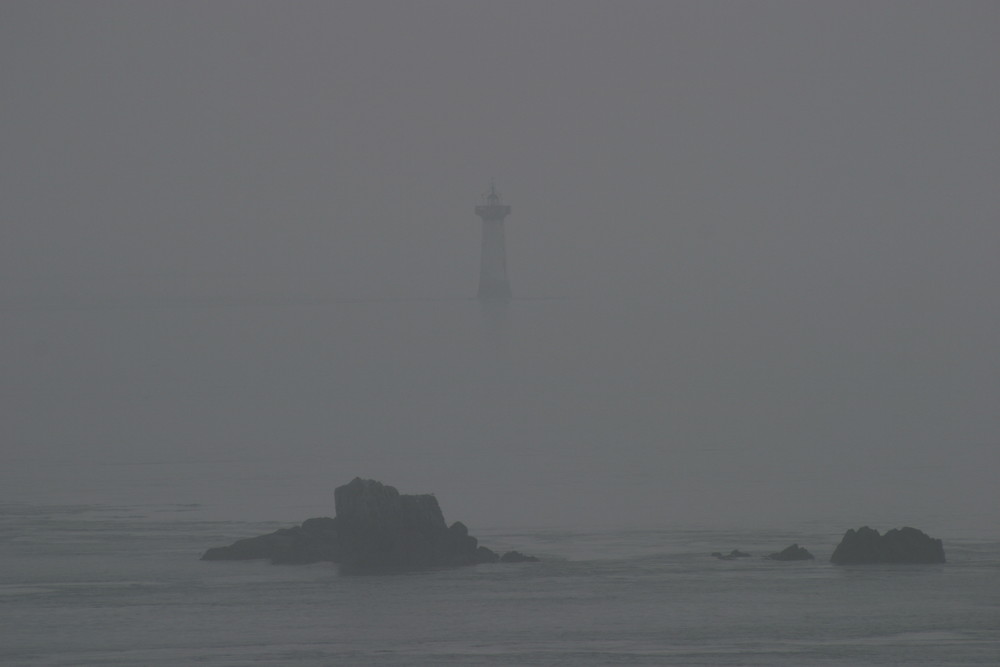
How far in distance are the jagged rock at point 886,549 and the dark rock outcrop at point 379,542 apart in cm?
805

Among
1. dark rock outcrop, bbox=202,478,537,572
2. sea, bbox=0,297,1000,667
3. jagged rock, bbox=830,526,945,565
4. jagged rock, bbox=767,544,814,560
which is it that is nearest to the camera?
sea, bbox=0,297,1000,667

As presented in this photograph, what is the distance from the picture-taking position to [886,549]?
4672 cm

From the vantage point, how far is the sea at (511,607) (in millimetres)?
37719

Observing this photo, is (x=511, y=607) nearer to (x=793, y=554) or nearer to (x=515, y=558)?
(x=515, y=558)

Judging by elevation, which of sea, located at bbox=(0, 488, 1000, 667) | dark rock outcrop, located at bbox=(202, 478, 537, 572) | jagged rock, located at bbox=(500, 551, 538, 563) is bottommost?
sea, located at bbox=(0, 488, 1000, 667)

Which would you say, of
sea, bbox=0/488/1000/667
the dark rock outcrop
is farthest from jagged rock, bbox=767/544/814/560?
the dark rock outcrop

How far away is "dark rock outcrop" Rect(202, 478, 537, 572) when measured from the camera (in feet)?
153

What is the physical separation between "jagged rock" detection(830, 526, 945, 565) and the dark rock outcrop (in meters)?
8.05

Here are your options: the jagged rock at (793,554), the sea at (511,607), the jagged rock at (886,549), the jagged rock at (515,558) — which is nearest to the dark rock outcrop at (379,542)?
the jagged rock at (515,558)

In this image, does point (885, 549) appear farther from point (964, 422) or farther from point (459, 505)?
point (964, 422)

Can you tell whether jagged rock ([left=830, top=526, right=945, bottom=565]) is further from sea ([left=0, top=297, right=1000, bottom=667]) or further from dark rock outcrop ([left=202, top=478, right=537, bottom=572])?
dark rock outcrop ([left=202, top=478, right=537, bottom=572])

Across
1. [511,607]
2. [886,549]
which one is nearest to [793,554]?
[886,549]

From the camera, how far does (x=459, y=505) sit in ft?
191

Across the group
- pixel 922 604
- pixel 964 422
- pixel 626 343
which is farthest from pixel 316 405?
pixel 626 343
